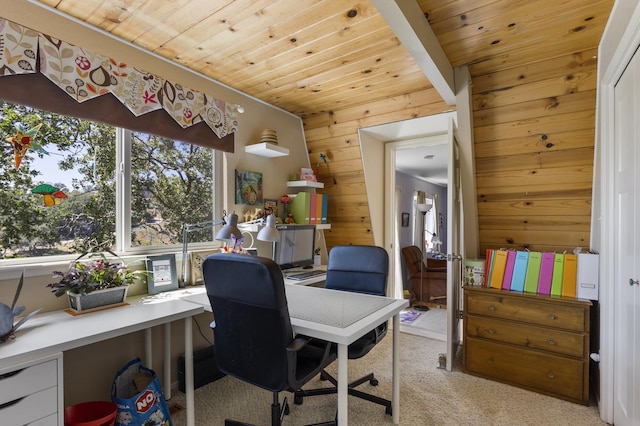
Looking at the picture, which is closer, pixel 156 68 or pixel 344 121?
pixel 156 68

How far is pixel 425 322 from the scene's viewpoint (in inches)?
148

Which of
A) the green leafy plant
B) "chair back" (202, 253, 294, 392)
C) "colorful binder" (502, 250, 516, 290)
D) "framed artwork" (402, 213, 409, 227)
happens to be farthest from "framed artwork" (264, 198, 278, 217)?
"framed artwork" (402, 213, 409, 227)

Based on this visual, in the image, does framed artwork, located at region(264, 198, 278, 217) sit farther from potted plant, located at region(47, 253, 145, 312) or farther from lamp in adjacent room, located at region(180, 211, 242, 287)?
potted plant, located at region(47, 253, 145, 312)

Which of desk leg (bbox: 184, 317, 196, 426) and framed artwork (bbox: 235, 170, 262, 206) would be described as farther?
framed artwork (bbox: 235, 170, 262, 206)

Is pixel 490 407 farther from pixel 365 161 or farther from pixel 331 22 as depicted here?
pixel 331 22

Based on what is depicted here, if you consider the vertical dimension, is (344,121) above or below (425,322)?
above

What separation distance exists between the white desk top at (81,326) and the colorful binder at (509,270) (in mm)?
2188

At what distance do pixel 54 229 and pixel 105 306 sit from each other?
1.76ft

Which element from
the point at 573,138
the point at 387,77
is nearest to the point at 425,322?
the point at 573,138

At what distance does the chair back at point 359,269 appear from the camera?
2.17m

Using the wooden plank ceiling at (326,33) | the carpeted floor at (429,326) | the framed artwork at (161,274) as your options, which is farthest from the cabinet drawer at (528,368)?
the framed artwork at (161,274)

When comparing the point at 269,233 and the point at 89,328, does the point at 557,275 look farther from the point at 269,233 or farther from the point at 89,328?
the point at 89,328

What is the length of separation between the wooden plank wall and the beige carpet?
3.66ft

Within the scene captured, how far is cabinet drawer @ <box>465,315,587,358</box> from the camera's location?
2154 mm
